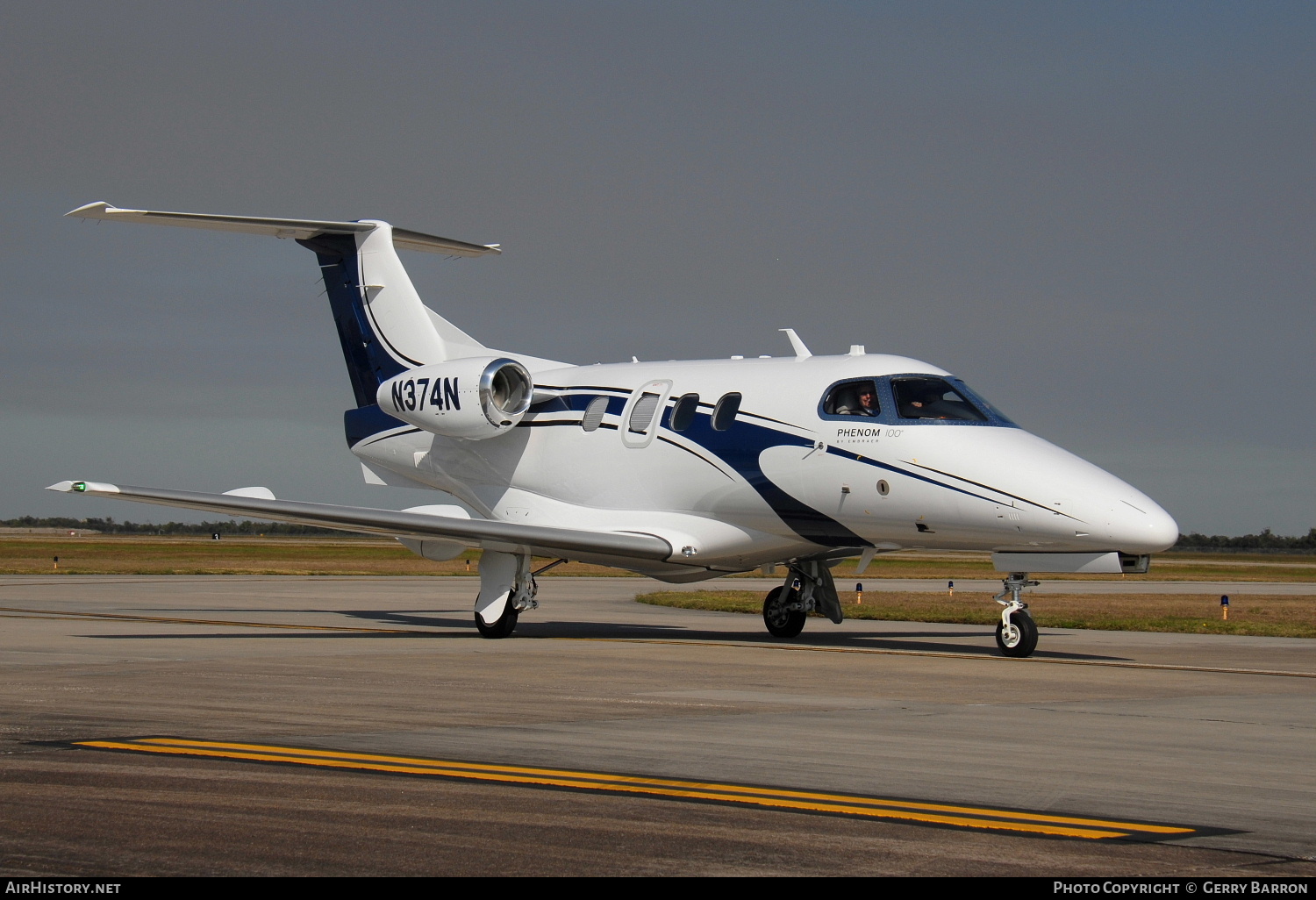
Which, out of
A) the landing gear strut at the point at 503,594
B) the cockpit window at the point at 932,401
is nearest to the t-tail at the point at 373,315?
the landing gear strut at the point at 503,594

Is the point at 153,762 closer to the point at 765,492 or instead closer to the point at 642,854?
the point at 642,854

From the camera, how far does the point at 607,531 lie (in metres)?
21.5

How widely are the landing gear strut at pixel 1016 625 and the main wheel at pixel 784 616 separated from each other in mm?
4452

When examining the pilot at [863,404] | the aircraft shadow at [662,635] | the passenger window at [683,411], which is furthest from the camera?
the passenger window at [683,411]

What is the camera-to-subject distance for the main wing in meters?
19.6

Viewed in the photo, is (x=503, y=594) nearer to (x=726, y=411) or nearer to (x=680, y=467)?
(x=680, y=467)

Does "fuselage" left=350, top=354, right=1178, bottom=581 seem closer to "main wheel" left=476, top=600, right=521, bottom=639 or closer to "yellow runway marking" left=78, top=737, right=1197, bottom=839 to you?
"main wheel" left=476, top=600, right=521, bottom=639

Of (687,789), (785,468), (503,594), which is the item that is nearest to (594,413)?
(503,594)

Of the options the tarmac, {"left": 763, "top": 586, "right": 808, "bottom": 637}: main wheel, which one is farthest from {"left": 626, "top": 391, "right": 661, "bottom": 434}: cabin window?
the tarmac

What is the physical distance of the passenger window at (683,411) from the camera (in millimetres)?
20906

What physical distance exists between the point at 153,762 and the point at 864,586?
1555 inches

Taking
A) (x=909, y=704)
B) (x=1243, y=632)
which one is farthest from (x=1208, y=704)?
(x=1243, y=632)

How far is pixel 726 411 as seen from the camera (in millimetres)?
20500

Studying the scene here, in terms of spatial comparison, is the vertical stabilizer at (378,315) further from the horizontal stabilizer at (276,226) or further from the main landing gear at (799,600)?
the main landing gear at (799,600)
